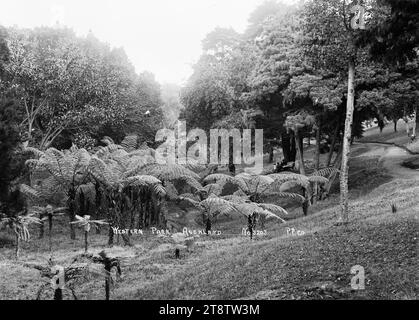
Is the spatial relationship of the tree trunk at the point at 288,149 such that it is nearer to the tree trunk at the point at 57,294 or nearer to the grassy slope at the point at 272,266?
the grassy slope at the point at 272,266

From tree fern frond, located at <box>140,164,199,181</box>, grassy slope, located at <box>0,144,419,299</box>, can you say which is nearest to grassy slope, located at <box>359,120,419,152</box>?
tree fern frond, located at <box>140,164,199,181</box>

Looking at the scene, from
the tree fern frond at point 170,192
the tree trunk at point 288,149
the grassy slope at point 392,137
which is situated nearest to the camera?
the tree fern frond at point 170,192

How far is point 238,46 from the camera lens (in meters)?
30.5

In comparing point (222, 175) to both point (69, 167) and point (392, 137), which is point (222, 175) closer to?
point (69, 167)

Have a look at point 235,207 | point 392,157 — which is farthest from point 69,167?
point 392,157

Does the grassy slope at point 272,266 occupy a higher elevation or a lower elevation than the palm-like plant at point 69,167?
lower

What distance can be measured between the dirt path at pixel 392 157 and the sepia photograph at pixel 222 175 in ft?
0.61

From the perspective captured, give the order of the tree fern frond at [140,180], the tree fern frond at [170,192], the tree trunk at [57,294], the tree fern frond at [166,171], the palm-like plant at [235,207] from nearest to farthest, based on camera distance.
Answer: the tree trunk at [57,294] → the palm-like plant at [235,207] → the tree fern frond at [140,180] → the tree fern frond at [166,171] → the tree fern frond at [170,192]

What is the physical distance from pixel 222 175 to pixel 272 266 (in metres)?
8.76

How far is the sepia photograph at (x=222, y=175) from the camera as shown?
403 inches

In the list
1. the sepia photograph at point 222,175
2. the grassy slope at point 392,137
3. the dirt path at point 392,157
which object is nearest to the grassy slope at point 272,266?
the sepia photograph at point 222,175
